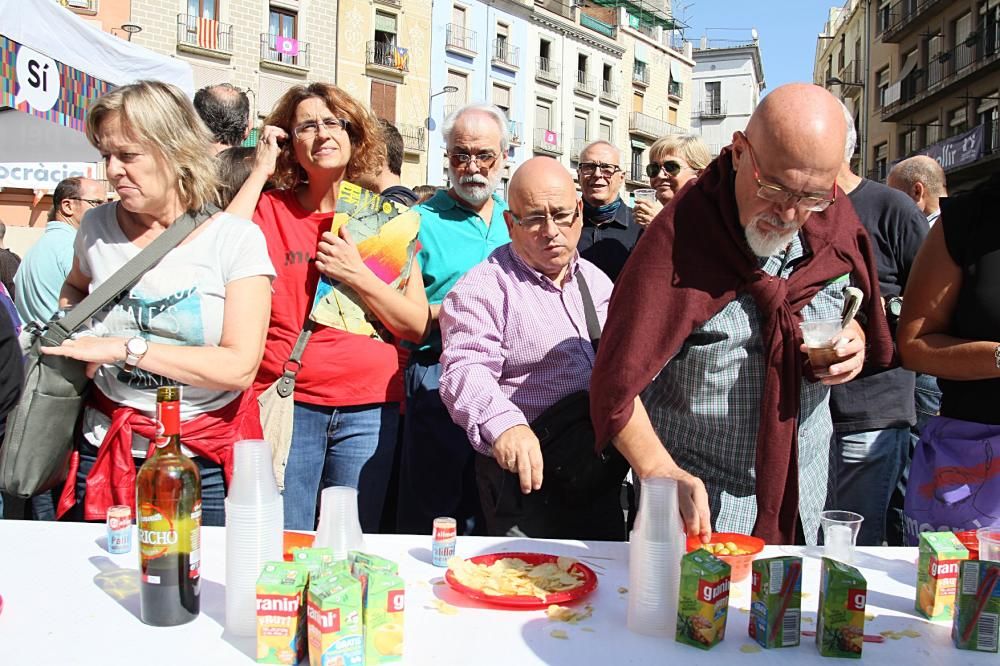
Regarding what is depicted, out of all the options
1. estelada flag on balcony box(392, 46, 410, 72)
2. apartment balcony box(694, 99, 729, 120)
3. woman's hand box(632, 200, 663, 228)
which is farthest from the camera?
apartment balcony box(694, 99, 729, 120)

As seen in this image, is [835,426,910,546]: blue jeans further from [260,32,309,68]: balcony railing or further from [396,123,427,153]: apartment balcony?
[396,123,427,153]: apartment balcony

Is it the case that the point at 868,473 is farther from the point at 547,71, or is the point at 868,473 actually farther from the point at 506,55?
the point at 547,71

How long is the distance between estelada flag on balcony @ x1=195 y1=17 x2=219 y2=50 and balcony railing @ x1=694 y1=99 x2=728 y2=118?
30254mm

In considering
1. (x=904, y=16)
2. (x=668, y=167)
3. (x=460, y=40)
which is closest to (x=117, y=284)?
(x=668, y=167)

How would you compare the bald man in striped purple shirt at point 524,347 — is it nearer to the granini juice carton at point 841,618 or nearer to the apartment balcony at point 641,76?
the granini juice carton at point 841,618

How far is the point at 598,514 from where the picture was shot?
2254 mm

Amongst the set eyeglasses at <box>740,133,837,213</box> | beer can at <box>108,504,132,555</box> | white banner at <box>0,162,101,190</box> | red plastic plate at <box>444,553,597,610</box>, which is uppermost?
white banner at <box>0,162,101,190</box>

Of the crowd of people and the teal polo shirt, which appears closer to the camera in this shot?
the crowd of people

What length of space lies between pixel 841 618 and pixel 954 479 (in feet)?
3.21

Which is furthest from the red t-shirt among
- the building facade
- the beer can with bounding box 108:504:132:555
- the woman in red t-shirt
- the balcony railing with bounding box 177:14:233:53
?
the building facade

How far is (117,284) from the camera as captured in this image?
2068 millimetres

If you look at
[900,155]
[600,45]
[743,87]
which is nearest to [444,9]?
[600,45]

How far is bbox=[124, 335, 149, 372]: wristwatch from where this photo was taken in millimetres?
1938

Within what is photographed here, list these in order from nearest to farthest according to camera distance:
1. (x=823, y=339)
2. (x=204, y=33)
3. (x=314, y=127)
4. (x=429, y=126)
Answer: (x=823, y=339) < (x=314, y=127) < (x=204, y=33) < (x=429, y=126)
